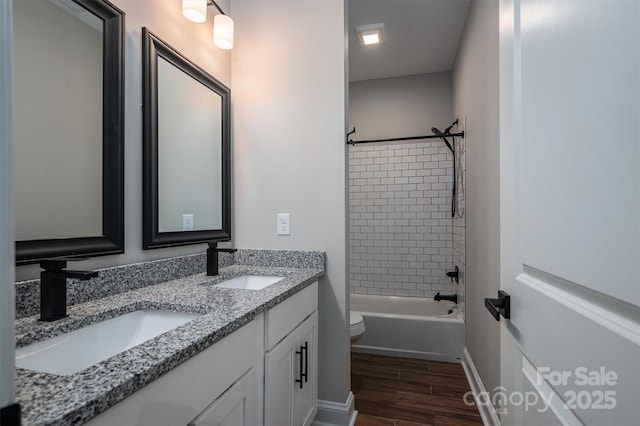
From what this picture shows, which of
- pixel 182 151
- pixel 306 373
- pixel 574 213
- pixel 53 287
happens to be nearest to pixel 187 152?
pixel 182 151

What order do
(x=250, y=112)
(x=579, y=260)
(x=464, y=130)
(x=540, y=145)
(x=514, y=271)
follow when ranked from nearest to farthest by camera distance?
(x=579, y=260) < (x=540, y=145) < (x=514, y=271) < (x=250, y=112) < (x=464, y=130)

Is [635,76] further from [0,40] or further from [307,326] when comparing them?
[307,326]

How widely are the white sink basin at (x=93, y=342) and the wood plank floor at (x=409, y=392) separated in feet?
4.61

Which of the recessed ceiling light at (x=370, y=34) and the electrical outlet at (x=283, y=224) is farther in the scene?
the recessed ceiling light at (x=370, y=34)

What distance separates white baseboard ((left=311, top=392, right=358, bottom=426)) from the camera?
179cm

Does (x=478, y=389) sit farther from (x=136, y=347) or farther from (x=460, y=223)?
(x=136, y=347)

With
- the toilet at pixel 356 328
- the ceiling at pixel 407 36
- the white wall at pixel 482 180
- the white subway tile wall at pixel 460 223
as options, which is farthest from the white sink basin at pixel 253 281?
the ceiling at pixel 407 36

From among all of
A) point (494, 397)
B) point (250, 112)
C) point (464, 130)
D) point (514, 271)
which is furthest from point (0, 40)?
point (464, 130)

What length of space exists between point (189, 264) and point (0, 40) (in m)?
1.33

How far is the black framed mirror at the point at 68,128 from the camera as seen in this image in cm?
92

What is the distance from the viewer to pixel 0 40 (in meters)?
0.37

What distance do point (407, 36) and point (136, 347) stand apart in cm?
300

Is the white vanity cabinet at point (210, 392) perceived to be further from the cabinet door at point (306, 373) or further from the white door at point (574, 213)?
the white door at point (574, 213)

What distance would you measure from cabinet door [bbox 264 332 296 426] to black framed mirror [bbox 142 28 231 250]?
692 mm
